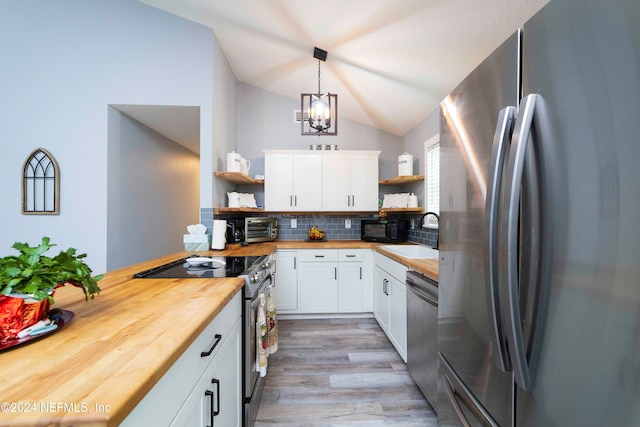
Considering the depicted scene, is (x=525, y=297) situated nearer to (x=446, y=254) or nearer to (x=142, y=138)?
(x=446, y=254)

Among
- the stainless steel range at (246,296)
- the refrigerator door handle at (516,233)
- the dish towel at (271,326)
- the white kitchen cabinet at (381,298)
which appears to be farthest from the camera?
the white kitchen cabinet at (381,298)

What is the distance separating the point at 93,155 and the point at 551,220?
3.37 m

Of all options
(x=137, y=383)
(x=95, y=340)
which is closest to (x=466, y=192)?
(x=137, y=383)

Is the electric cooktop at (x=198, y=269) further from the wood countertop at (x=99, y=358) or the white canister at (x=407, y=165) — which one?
the white canister at (x=407, y=165)

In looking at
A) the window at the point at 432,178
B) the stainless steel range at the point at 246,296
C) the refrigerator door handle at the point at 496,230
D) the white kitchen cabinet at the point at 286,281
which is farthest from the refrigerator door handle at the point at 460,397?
the white kitchen cabinet at the point at 286,281

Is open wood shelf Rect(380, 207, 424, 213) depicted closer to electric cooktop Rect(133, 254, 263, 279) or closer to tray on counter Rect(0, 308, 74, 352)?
electric cooktop Rect(133, 254, 263, 279)

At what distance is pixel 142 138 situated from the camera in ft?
9.95

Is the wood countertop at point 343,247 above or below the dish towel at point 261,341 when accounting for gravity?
above

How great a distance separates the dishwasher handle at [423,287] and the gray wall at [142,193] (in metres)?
2.79

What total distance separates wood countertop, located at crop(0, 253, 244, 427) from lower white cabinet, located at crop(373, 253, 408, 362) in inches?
60.5

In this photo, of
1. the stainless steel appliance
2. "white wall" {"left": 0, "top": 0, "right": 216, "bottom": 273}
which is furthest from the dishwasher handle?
"white wall" {"left": 0, "top": 0, "right": 216, "bottom": 273}

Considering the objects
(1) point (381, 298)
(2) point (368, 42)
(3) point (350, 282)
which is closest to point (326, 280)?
(3) point (350, 282)

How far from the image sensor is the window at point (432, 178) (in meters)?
2.79

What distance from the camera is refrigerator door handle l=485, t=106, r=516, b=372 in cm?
66
